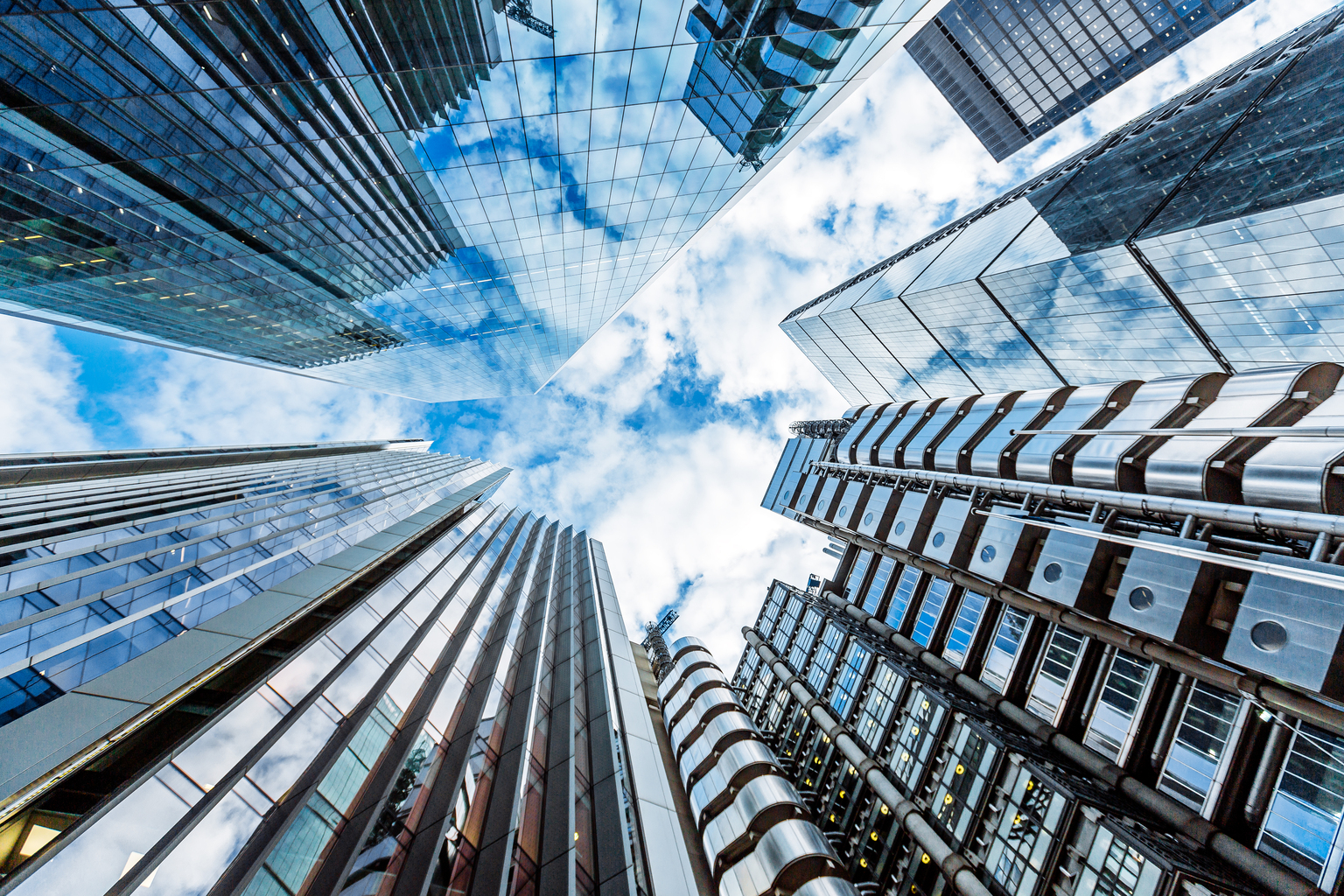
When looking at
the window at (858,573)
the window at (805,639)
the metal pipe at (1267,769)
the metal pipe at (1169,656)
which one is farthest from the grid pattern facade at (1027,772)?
the window at (805,639)

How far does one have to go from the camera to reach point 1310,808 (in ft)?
44.7

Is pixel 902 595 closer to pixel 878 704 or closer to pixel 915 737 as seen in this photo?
pixel 878 704

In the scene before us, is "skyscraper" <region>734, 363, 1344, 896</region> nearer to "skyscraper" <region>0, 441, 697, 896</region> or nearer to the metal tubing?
the metal tubing

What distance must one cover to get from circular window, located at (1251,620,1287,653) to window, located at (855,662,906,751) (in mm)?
17529

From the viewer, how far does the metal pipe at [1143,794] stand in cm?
1327

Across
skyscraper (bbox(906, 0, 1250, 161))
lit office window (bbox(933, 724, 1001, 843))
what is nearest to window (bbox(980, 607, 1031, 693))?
lit office window (bbox(933, 724, 1001, 843))

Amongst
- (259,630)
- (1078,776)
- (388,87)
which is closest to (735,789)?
(1078,776)

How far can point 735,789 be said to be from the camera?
23281 millimetres

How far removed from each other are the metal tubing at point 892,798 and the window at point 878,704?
929mm

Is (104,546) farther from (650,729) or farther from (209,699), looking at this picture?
(650,729)

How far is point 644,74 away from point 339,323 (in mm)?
38600

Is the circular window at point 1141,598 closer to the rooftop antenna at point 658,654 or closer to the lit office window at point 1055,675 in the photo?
the lit office window at point 1055,675

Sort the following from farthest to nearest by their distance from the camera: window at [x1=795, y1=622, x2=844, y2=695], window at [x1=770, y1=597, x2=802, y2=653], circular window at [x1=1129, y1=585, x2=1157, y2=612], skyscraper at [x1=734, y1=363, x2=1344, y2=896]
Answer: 1. window at [x1=770, y1=597, x2=802, y2=653]
2. window at [x1=795, y1=622, x2=844, y2=695]
3. circular window at [x1=1129, y1=585, x2=1157, y2=612]
4. skyscraper at [x1=734, y1=363, x2=1344, y2=896]

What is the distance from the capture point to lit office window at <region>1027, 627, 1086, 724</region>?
21.7 m
